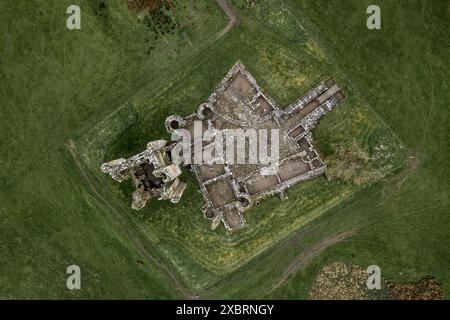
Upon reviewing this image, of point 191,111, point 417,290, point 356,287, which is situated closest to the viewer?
point 191,111

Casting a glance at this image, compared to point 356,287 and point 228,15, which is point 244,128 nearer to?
point 228,15

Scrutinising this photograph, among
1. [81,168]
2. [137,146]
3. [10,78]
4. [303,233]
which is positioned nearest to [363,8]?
[303,233]

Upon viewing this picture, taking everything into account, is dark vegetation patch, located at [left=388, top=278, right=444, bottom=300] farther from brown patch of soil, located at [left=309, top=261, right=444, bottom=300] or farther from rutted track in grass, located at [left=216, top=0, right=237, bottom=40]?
rutted track in grass, located at [left=216, top=0, right=237, bottom=40]

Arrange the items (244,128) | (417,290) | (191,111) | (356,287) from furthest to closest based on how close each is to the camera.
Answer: (356,287)
(417,290)
(191,111)
(244,128)

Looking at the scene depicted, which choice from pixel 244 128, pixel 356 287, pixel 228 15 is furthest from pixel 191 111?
pixel 356 287

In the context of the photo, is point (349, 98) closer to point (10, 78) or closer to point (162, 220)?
point (162, 220)
